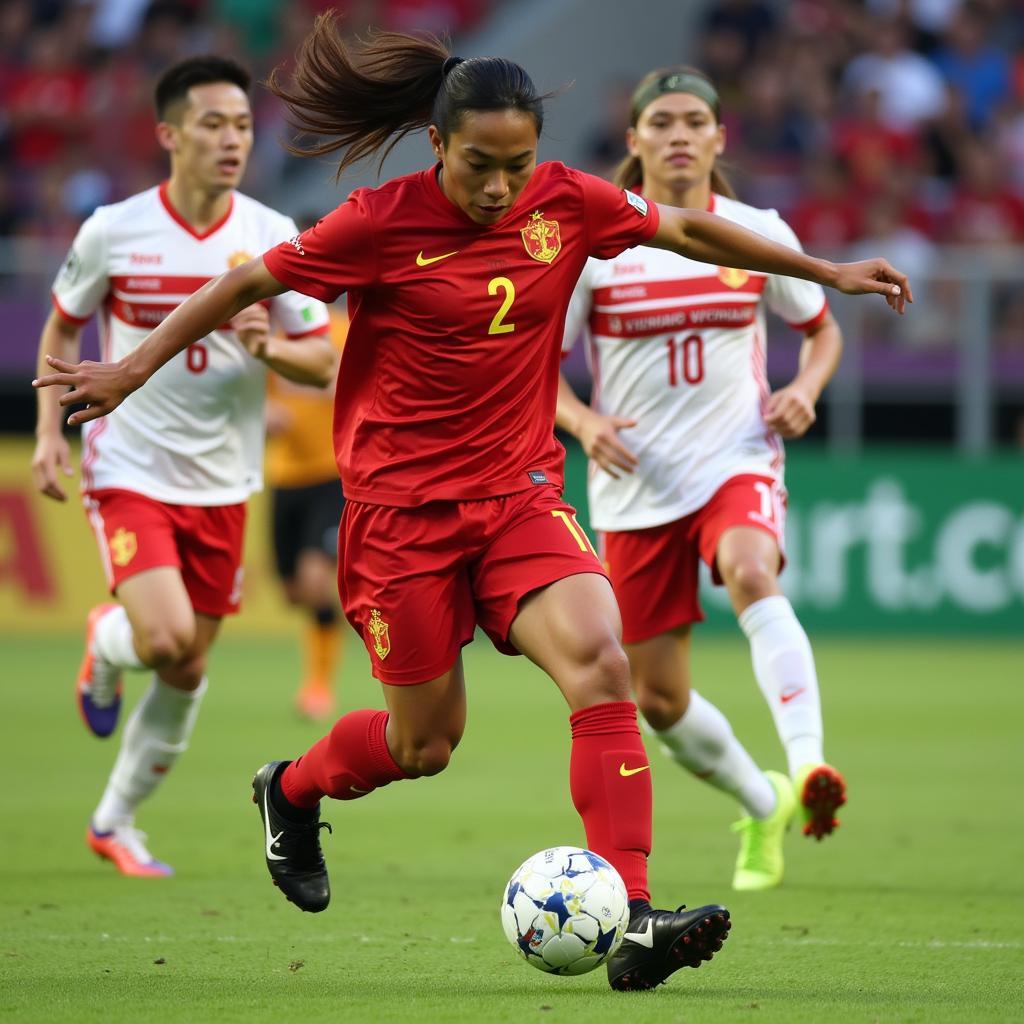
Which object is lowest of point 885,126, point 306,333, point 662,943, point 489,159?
point 662,943

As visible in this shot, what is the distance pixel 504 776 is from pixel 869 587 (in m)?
7.46

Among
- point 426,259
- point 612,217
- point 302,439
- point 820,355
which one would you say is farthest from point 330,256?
point 302,439

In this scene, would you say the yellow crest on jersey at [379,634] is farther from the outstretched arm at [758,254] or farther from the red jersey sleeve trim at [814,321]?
the red jersey sleeve trim at [814,321]

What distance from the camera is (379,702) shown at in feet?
42.1

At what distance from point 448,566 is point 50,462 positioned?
2.23 metres

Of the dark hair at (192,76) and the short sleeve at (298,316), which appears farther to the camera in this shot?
the dark hair at (192,76)

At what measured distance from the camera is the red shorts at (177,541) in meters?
7.06

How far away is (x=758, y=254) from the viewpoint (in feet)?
17.9

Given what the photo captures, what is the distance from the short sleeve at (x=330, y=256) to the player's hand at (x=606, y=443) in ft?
5.93

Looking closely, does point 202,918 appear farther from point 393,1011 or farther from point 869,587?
point 869,587

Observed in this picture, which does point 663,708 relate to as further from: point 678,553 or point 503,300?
point 503,300

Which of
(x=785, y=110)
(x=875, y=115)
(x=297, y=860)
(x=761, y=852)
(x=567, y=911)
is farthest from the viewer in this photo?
(x=785, y=110)

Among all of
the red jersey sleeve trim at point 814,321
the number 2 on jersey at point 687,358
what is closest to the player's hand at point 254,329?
the number 2 on jersey at point 687,358

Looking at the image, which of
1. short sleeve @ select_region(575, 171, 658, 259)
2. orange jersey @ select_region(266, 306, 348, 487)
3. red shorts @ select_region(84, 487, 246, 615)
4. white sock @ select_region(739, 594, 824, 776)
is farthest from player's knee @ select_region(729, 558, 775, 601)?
orange jersey @ select_region(266, 306, 348, 487)
